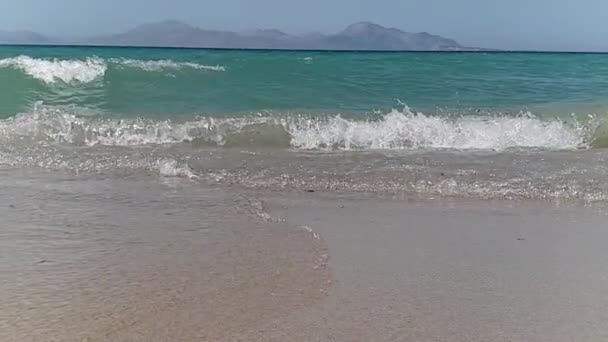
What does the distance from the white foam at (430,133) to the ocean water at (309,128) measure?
0.03 m

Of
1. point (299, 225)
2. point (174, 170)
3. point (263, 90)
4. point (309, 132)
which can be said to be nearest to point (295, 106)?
point (263, 90)

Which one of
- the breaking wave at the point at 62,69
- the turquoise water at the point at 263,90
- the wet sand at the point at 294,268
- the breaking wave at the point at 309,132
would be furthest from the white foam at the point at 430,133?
the breaking wave at the point at 62,69

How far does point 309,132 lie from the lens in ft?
34.0

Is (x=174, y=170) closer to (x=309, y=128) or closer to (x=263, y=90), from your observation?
(x=309, y=128)

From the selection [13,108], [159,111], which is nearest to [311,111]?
[159,111]

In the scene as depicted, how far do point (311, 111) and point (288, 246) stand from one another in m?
8.46

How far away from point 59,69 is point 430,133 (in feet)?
32.2

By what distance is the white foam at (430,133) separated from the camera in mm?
9992

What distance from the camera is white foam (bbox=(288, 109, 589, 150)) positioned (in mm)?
9992

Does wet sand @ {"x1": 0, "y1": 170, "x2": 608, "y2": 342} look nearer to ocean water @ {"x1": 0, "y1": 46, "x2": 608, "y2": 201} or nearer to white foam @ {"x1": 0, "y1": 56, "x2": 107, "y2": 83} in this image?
ocean water @ {"x1": 0, "y1": 46, "x2": 608, "y2": 201}

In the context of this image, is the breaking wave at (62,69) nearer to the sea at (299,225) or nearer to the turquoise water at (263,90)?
the turquoise water at (263,90)

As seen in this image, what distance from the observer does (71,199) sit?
5.71 m

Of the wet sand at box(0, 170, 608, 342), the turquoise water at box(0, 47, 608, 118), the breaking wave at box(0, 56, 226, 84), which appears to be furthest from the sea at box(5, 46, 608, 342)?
the breaking wave at box(0, 56, 226, 84)

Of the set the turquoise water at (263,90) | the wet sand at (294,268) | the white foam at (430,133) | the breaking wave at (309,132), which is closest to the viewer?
the wet sand at (294,268)
